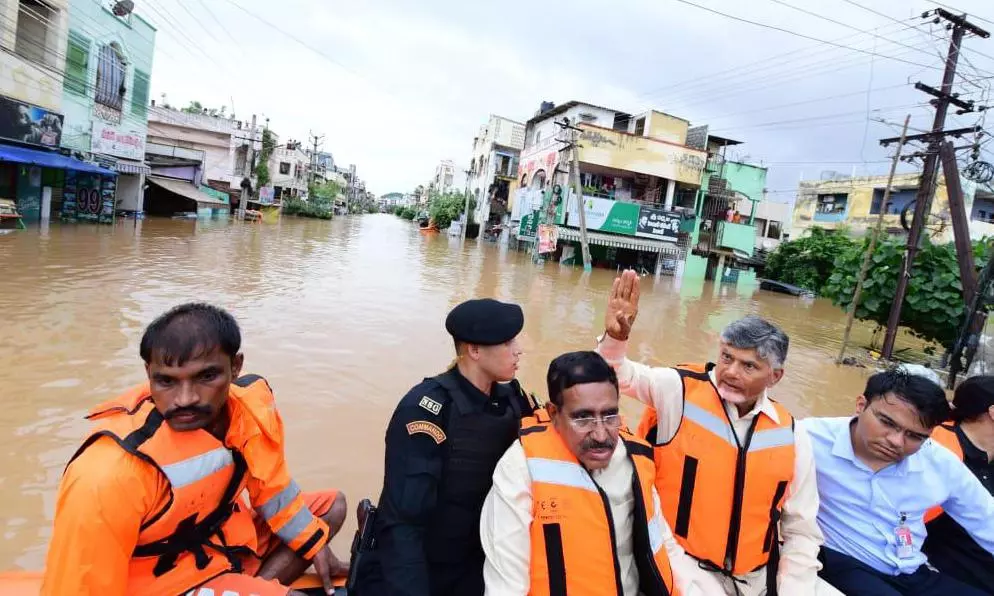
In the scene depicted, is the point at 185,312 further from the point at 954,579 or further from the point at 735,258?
the point at 735,258

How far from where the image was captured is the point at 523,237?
3262 centimetres

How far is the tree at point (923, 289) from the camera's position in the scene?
37.3 ft

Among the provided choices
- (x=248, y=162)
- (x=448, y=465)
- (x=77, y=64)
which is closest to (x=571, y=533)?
(x=448, y=465)

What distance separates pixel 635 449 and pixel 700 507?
0.58 metres

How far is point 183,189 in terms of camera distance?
105 ft

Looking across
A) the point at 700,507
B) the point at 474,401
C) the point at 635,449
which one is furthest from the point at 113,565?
the point at 700,507

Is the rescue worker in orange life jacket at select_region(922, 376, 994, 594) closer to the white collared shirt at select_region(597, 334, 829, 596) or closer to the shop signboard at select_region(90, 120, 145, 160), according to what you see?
the white collared shirt at select_region(597, 334, 829, 596)

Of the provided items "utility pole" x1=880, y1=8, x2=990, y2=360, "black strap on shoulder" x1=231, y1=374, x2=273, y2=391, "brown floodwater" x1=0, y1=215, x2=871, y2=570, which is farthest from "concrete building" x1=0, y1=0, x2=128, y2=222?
"utility pole" x1=880, y1=8, x2=990, y2=360

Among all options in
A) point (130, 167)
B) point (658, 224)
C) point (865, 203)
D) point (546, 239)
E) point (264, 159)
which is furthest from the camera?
point (264, 159)

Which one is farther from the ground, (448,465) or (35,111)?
(35,111)

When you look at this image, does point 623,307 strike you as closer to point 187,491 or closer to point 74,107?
point 187,491

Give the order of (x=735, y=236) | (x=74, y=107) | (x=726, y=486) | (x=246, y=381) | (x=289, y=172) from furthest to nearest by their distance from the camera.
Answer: (x=289, y=172) < (x=735, y=236) < (x=74, y=107) < (x=726, y=486) < (x=246, y=381)

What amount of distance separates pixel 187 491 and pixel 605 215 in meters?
28.1

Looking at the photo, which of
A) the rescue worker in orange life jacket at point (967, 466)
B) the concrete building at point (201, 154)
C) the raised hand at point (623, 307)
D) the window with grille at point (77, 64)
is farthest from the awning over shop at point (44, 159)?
the rescue worker in orange life jacket at point (967, 466)
